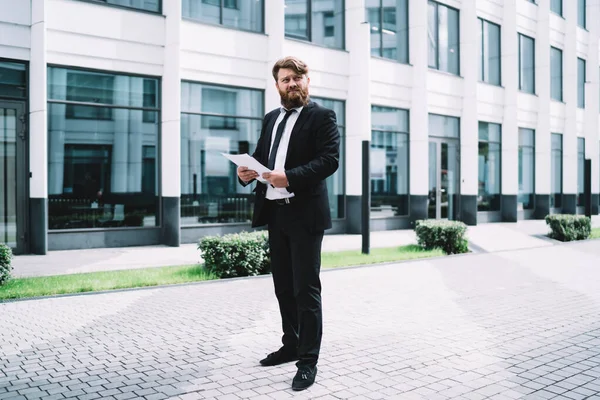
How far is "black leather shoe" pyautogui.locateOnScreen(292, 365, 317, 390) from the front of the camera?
407cm

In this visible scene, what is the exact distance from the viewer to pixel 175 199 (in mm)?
14211

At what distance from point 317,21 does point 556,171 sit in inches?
672

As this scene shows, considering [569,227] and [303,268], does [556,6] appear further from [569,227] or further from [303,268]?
[303,268]

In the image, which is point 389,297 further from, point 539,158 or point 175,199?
point 539,158

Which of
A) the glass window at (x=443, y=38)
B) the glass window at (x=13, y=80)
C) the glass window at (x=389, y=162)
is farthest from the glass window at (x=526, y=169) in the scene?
the glass window at (x=13, y=80)

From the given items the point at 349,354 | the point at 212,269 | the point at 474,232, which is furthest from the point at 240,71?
the point at 349,354

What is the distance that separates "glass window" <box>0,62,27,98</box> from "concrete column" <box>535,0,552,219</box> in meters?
22.0

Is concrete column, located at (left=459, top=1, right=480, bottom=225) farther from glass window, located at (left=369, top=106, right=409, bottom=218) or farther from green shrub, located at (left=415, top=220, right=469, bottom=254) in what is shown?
green shrub, located at (left=415, top=220, right=469, bottom=254)

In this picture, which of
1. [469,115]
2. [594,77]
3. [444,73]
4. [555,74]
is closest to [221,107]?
[444,73]

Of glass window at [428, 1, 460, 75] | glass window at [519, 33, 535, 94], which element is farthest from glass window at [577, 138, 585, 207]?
glass window at [428, 1, 460, 75]

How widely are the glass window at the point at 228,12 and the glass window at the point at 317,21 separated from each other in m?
1.22

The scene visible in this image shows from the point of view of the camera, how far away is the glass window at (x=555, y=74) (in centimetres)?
2823

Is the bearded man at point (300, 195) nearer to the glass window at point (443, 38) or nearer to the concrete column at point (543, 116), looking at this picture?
the glass window at point (443, 38)

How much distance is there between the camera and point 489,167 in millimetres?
24422
